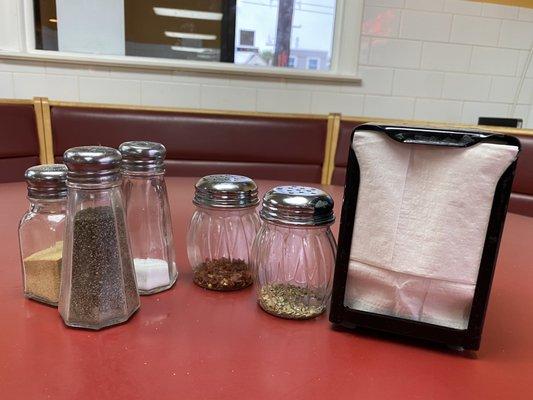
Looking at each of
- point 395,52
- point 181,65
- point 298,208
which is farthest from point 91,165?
point 395,52

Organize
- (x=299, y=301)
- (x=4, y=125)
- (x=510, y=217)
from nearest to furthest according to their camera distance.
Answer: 1. (x=299, y=301)
2. (x=510, y=217)
3. (x=4, y=125)

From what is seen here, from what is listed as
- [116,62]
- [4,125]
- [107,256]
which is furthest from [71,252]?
[116,62]

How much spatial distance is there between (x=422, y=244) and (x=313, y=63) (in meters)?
2.07

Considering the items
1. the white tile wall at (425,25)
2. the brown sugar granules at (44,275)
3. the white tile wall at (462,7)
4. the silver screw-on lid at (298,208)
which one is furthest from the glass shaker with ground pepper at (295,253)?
the white tile wall at (462,7)

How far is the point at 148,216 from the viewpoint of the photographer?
0.58 meters

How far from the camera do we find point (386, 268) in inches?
18.3

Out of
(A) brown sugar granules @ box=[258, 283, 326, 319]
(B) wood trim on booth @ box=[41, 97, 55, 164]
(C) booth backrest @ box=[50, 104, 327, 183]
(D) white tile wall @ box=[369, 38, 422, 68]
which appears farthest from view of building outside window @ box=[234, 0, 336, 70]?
(A) brown sugar granules @ box=[258, 283, 326, 319]

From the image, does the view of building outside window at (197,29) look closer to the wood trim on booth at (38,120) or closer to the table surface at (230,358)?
the wood trim on booth at (38,120)

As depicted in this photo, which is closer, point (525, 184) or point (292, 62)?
point (525, 184)

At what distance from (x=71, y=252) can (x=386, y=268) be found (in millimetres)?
328

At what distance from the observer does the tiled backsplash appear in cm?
219

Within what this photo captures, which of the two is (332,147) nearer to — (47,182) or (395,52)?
(395,52)

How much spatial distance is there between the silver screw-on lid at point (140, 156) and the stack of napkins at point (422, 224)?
249 millimetres

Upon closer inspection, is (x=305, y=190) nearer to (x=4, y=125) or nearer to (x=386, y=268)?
(x=386, y=268)
